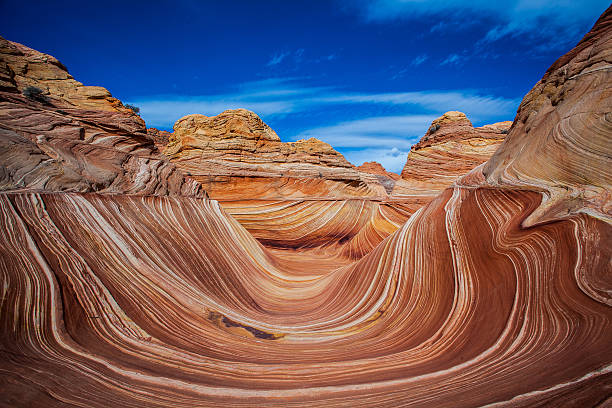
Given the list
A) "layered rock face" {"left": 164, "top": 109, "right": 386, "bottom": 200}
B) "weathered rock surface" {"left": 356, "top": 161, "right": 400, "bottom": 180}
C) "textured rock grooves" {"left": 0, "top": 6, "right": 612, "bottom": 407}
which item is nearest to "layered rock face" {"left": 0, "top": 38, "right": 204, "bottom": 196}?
"textured rock grooves" {"left": 0, "top": 6, "right": 612, "bottom": 407}

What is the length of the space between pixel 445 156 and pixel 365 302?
7.48m

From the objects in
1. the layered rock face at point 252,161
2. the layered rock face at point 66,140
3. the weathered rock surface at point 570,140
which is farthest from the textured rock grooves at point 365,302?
the layered rock face at point 252,161

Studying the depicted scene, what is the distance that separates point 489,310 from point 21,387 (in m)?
2.73

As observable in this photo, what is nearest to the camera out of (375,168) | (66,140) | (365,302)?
(365,302)

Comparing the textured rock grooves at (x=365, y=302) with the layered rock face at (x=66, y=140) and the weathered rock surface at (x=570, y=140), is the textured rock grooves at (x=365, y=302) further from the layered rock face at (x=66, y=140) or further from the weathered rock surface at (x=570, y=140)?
the layered rock face at (x=66, y=140)


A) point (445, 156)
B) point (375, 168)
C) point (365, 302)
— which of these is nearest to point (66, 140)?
point (365, 302)

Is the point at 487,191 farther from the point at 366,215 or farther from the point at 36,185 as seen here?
the point at 366,215

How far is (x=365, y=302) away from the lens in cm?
346

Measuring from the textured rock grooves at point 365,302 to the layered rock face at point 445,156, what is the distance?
15.4 ft

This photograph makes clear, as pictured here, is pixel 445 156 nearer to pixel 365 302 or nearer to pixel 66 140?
pixel 365 302

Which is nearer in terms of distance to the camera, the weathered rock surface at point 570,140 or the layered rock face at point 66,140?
the weathered rock surface at point 570,140

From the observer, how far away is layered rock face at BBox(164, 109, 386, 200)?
29.3 feet

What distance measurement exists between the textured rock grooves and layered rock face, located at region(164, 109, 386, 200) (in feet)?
15.3

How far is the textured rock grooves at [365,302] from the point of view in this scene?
1.44 meters
